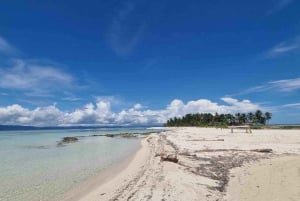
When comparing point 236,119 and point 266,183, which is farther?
point 236,119

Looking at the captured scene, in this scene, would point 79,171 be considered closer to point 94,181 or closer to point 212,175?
point 94,181

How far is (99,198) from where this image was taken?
10.6m

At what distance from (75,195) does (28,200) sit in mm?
1876

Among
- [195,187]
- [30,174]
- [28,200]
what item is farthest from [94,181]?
[195,187]

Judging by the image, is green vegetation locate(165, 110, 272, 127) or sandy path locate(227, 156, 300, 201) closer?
sandy path locate(227, 156, 300, 201)

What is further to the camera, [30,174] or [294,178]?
[30,174]

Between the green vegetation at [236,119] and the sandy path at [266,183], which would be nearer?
the sandy path at [266,183]

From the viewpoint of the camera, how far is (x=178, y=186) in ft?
35.9

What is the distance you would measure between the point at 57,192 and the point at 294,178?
35.2ft

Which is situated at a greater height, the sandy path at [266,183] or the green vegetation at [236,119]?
the green vegetation at [236,119]

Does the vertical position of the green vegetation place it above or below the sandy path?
above

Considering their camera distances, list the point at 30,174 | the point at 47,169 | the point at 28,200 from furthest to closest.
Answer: the point at 47,169
the point at 30,174
the point at 28,200

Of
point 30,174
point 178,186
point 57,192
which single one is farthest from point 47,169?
point 178,186

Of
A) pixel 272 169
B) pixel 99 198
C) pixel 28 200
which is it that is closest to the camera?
pixel 99 198
